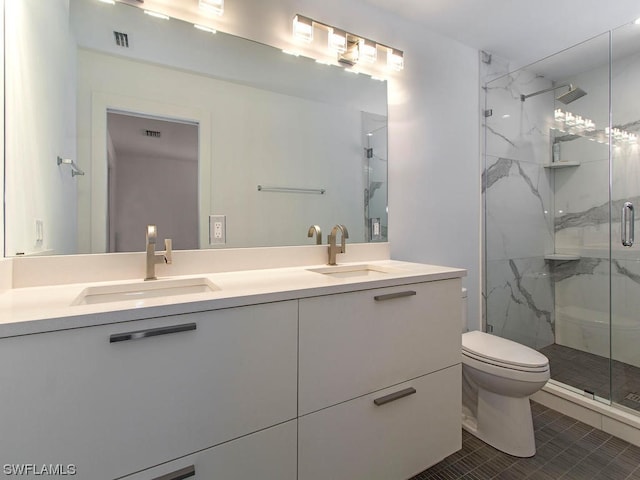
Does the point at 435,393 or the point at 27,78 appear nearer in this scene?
the point at 27,78

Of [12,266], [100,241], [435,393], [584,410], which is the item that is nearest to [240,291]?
[100,241]

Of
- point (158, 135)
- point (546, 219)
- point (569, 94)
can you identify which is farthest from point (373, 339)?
point (569, 94)

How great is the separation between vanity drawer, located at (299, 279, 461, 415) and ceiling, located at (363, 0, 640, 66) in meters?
1.69

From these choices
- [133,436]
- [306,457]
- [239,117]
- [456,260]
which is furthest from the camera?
[456,260]

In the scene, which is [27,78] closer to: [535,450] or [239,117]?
[239,117]

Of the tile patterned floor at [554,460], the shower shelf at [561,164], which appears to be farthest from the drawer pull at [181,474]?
the shower shelf at [561,164]

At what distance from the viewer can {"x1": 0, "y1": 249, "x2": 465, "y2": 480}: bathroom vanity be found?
0.69 meters

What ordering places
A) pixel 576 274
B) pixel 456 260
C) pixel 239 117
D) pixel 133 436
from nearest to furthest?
1. pixel 133 436
2. pixel 239 117
3. pixel 456 260
4. pixel 576 274

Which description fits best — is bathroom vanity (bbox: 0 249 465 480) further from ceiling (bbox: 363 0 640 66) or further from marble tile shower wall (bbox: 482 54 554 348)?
ceiling (bbox: 363 0 640 66)

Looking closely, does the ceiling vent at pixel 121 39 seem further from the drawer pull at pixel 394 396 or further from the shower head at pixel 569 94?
the shower head at pixel 569 94

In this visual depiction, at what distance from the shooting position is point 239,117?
1528mm

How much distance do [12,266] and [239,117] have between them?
1.05 metres

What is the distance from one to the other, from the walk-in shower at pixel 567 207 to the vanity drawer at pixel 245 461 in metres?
1.99

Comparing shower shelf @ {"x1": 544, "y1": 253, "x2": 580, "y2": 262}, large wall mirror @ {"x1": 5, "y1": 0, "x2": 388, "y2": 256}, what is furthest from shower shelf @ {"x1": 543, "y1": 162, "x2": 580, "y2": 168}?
large wall mirror @ {"x1": 5, "y1": 0, "x2": 388, "y2": 256}
